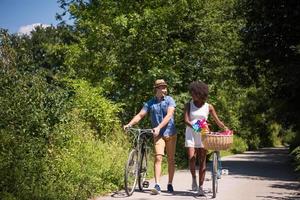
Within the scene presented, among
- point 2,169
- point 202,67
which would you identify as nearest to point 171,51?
point 202,67

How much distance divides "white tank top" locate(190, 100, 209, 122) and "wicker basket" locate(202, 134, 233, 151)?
560 mm

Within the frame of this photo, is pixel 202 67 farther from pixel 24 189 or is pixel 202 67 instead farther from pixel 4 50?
pixel 24 189

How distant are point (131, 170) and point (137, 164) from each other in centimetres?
27

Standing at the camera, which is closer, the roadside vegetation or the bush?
the bush

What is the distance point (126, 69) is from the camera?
20359mm

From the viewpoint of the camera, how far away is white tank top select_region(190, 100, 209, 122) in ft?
31.6

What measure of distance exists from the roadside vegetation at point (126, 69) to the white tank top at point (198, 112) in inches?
85.3

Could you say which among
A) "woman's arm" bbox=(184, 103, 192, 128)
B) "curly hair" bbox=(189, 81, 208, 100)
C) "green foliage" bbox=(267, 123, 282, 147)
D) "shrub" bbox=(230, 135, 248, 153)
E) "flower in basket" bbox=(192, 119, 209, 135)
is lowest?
"flower in basket" bbox=(192, 119, 209, 135)

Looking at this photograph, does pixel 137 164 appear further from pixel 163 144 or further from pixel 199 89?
pixel 199 89

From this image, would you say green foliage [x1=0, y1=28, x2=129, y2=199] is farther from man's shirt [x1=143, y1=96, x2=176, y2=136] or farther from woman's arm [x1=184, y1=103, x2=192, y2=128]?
woman's arm [x1=184, y1=103, x2=192, y2=128]

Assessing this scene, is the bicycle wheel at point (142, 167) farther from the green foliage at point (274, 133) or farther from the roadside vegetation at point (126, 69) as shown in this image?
the green foliage at point (274, 133)

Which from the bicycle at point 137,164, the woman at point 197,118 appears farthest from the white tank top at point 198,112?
the bicycle at point 137,164

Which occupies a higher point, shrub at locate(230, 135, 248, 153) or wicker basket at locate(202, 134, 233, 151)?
shrub at locate(230, 135, 248, 153)

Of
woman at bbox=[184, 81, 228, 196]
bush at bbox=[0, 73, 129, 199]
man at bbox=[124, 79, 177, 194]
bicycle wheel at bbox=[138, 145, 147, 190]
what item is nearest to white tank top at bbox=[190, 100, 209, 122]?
woman at bbox=[184, 81, 228, 196]
